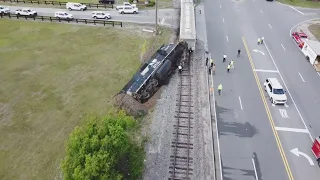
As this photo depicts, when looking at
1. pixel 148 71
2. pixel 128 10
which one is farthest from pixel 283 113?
pixel 128 10

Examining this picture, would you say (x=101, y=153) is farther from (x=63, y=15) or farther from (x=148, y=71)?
(x=63, y=15)

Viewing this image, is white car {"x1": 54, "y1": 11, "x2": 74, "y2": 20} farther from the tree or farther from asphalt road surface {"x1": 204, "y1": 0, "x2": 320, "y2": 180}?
the tree

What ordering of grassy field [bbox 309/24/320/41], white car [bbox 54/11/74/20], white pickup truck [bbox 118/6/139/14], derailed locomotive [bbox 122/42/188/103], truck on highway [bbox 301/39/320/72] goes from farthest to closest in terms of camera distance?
white pickup truck [bbox 118/6/139/14] → white car [bbox 54/11/74/20] → grassy field [bbox 309/24/320/41] → truck on highway [bbox 301/39/320/72] → derailed locomotive [bbox 122/42/188/103]

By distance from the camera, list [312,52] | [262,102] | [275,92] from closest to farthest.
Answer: [275,92]
[262,102]
[312,52]

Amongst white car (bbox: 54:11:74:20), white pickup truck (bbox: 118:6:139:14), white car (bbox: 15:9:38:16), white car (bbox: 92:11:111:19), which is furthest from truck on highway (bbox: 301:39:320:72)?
white car (bbox: 15:9:38:16)

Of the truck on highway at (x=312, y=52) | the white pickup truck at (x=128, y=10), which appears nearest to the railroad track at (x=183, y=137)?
the truck on highway at (x=312, y=52)

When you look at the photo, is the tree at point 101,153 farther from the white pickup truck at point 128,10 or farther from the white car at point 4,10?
the white car at point 4,10

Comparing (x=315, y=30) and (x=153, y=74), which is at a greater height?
(x=315, y=30)
